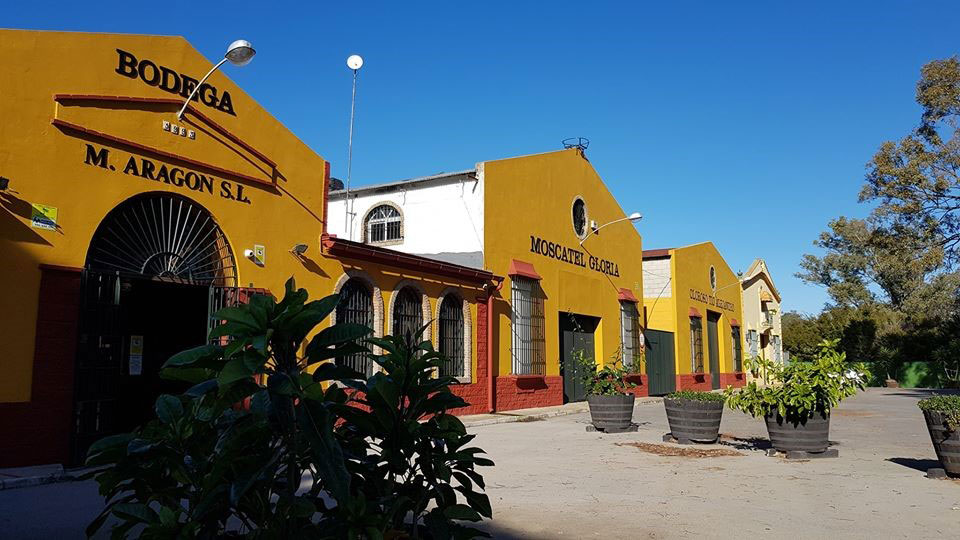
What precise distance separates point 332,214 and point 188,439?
61.9 ft

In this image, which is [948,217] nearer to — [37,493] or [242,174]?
[242,174]

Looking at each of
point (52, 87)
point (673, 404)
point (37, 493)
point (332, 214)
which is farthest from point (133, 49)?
point (332, 214)

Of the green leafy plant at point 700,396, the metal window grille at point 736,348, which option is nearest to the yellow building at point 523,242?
the green leafy plant at point 700,396

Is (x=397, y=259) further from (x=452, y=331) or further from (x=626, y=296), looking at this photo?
(x=626, y=296)

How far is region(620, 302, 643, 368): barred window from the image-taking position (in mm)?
24484

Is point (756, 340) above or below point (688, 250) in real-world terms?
below

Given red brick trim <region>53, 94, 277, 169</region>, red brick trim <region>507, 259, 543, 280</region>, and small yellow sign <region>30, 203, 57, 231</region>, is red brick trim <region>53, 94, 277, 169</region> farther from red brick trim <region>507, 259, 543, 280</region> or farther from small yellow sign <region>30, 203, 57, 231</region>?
red brick trim <region>507, 259, 543, 280</region>

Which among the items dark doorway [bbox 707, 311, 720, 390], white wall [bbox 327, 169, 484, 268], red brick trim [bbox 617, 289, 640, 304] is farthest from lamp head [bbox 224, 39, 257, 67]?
dark doorway [bbox 707, 311, 720, 390]

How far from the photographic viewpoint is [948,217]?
78.3 feet

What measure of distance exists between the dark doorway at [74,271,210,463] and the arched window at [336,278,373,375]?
2.51 meters

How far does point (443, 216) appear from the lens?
709 inches

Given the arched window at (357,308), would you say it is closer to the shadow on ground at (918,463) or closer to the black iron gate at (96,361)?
the black iron gate at (96,361)

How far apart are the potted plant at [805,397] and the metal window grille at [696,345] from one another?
67.6 ft

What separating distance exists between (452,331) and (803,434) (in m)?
8.38
